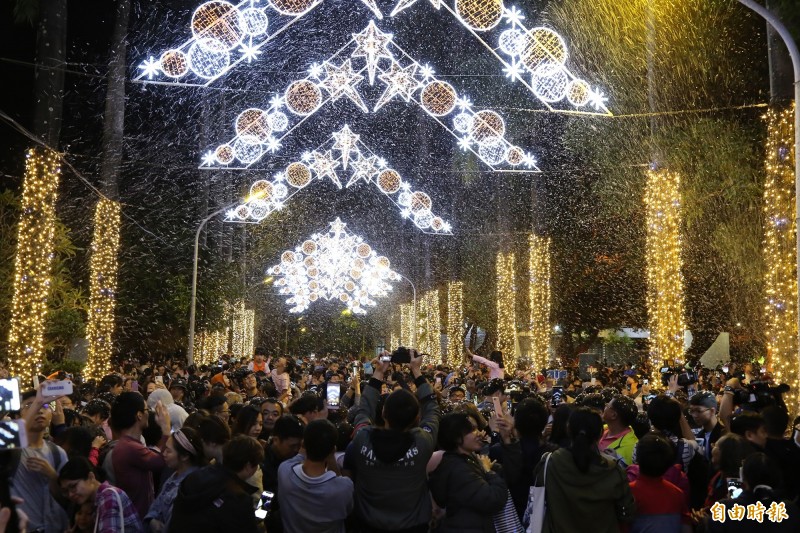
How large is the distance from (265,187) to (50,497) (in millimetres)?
19804

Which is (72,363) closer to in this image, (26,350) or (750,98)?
(26,350)

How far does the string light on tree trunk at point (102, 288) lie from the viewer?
77.5 feet

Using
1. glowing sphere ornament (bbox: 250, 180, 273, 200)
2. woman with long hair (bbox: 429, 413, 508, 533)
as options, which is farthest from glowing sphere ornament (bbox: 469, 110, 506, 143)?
woman with long hair (bbox: 429, 413, 508, 533)

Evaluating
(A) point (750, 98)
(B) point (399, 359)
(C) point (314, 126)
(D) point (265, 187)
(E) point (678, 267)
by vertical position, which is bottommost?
(B) point (399, 359)

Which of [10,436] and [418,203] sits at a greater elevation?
[418,203]

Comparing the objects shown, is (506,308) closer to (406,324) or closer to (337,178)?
(337,178)

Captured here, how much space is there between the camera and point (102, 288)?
79.3ft

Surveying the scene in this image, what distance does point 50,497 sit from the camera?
6199mm

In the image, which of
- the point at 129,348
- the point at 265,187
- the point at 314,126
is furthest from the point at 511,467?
the point at 314,126

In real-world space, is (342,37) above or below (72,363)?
above

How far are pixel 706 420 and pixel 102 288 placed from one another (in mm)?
18745

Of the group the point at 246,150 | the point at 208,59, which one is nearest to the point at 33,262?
the point at 246,150

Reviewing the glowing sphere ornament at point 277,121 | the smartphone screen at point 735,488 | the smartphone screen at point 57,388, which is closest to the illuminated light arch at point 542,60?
the glowing sphere ornament at point 277,121

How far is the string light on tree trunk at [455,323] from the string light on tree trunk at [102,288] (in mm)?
20475
